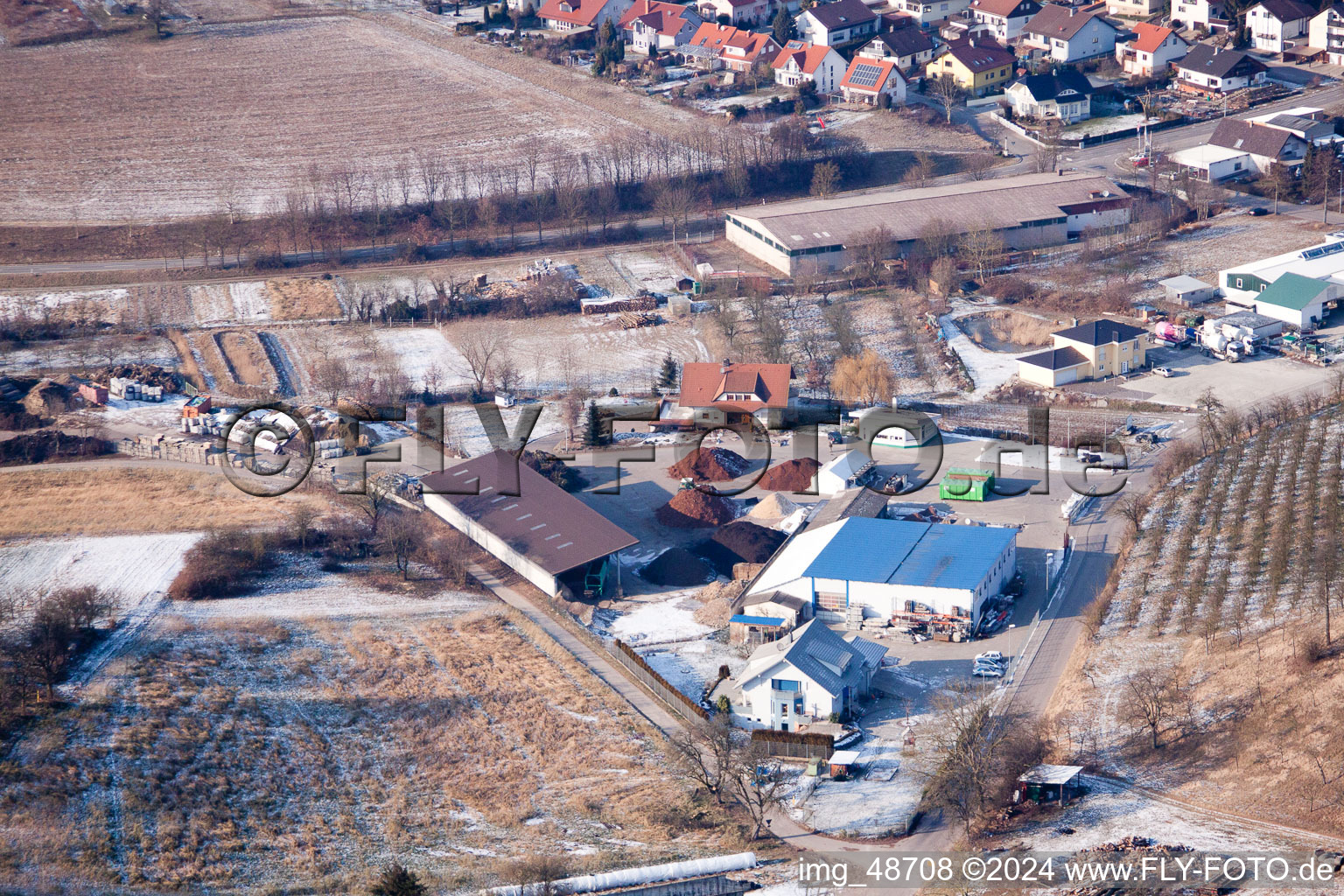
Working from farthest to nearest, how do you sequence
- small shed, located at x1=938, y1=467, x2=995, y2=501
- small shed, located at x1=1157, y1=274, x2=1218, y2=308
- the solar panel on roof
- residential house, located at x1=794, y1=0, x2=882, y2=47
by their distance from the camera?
residential house, located at x1=794, y1=0, x2=882, y2=47, the solar panel on roof, small shed, located at x1=1157, y1=274, x2=1218, y2=308, small shed, located at x1=938, y1=467, x2=995, y2=501

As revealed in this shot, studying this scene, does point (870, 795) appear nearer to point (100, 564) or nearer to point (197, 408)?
point (100, 564)

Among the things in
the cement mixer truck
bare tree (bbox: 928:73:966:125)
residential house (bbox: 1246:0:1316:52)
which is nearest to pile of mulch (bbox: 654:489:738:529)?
the cement mixer truck

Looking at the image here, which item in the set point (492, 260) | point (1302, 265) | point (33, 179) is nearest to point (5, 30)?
point (33, 179)

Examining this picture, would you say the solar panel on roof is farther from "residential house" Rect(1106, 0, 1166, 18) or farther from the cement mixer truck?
the cement mixer truck

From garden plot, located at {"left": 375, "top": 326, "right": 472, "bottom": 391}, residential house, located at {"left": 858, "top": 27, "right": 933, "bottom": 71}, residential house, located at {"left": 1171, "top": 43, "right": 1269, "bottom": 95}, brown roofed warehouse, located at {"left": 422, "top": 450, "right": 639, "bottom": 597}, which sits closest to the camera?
brown roofed warehouse, located at {"left": 422, "top": 450, "right": 639, "bottom": 597}

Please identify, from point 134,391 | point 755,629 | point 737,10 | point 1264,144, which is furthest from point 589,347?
point 737,10

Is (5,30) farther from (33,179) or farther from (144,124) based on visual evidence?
(33,179)
